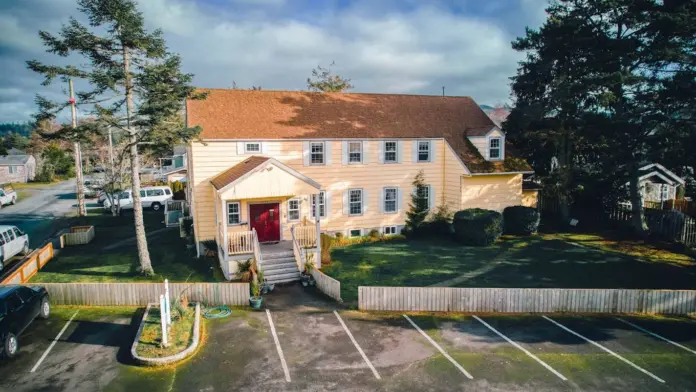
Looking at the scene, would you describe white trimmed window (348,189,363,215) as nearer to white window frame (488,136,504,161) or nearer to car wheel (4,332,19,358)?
white window frame (488,136,504,161)

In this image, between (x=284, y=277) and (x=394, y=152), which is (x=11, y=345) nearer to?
(x=284, y=277)

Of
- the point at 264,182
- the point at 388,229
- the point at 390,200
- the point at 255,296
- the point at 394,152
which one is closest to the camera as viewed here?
the point at 255,296

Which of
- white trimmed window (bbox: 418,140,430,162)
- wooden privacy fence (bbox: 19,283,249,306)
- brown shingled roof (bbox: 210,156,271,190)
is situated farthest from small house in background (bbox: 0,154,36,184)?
white trimmed window (bbox: 418,140,430,162)

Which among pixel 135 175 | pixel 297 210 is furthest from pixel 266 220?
pixel 135 175

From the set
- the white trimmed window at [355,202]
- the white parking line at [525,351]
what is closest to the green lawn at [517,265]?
the white trimmed window at [355,202]

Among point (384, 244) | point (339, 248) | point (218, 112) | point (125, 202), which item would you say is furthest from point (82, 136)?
point (125, 202)

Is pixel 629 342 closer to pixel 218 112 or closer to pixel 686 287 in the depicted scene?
pixel 686 287

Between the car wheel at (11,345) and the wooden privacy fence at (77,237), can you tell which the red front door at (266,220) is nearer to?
the car wheel at (11,345)
